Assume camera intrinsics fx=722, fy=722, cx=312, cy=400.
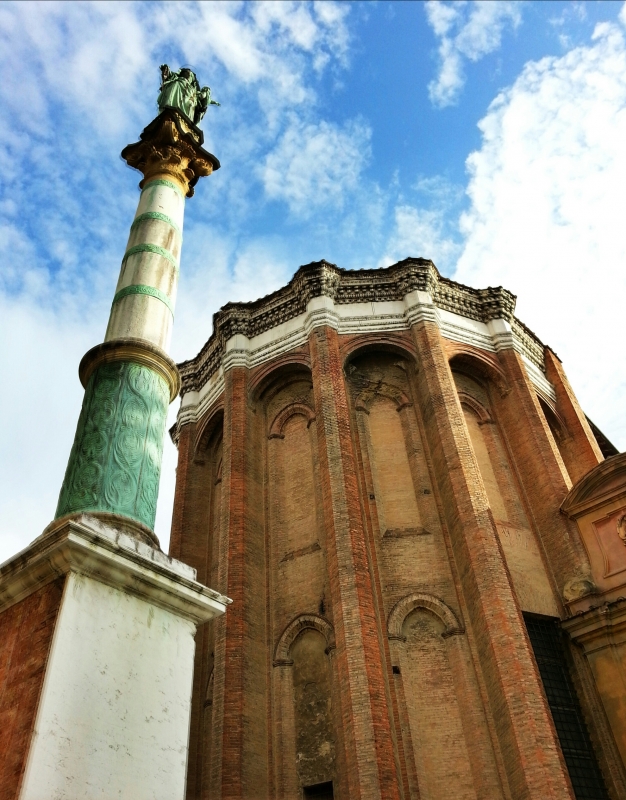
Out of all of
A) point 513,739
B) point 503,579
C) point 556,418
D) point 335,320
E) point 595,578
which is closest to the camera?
point 513,739

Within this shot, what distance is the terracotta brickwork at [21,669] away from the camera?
359 cm

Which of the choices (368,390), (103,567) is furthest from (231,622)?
(103,567)

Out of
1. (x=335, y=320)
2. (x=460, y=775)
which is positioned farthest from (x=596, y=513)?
(x=335, y=320)

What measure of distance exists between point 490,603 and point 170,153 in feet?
25.8

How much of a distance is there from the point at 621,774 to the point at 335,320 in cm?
973

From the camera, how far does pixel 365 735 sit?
9867 millimetres

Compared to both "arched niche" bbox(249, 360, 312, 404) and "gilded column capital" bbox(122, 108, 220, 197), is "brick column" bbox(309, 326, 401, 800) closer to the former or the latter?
"arched niche" bbox(249, 360, 312, 404)

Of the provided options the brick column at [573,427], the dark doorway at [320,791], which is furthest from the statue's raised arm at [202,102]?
the brick column at [573,427]

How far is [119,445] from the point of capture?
554cm

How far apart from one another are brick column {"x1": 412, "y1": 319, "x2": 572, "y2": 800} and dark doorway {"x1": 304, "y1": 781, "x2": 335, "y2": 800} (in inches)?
104

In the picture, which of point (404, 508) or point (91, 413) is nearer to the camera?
point (91, 413)

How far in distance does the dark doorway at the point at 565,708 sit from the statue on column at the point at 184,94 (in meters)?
9.36

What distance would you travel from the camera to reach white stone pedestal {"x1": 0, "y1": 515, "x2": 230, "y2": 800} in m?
3.67

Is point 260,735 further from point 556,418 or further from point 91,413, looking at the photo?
point 556,418
